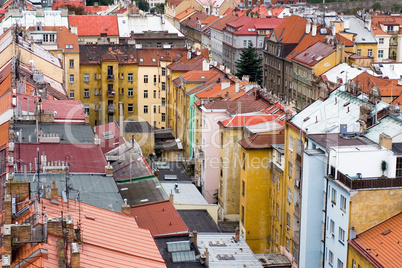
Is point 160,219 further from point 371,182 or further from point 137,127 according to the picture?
point 137,127

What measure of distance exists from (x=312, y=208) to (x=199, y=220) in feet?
45.2

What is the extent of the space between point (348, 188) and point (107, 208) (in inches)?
536

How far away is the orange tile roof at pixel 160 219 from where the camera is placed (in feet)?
151

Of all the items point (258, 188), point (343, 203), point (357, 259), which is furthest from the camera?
point (258, 188)

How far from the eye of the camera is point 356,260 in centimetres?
4197

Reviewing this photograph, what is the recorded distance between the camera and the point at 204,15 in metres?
179

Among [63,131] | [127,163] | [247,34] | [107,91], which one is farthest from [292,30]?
[63,131]

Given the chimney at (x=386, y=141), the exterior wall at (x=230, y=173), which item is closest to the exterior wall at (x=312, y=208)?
the chimney at (x=386, y=141)

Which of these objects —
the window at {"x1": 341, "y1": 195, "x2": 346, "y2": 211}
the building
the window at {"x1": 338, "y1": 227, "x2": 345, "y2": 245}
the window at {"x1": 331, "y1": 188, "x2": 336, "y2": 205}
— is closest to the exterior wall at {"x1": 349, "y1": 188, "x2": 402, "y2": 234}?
the window at {"x1": 341, "y1": 195, "x2": 346, "y2": 211}

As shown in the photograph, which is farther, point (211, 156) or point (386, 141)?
point (211, 156)


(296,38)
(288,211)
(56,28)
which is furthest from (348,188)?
(296,38)

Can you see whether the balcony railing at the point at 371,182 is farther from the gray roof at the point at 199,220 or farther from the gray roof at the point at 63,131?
the gray roof at the point at 63,131

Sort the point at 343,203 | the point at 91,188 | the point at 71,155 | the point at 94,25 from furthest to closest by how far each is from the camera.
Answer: the point at 94,25 → the point at 71,155 → the point at 91,188 → the point at 343,203

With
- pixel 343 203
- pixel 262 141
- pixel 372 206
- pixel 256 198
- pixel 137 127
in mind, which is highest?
pixel 372 206
